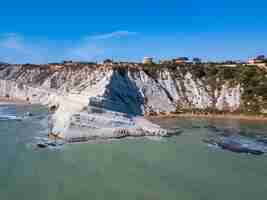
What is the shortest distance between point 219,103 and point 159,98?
9.46m

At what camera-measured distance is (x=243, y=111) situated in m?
52.5

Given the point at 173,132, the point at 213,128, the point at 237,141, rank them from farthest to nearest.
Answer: the point at 213,128
the point at 173,132
the point at 237,141

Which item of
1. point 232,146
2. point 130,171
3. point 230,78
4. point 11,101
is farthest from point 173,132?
point 11,101

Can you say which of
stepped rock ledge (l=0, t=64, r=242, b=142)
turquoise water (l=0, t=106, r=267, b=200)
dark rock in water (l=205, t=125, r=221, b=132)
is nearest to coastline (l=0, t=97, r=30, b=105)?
stepped rock ledge (l=0, t=64, r=242, b=142)

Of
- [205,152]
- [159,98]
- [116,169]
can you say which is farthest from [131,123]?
[159,98]

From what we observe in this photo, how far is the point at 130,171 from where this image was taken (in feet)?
82.2

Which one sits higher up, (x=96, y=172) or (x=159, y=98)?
(x=159, y=98)

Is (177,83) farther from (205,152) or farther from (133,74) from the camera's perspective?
(205,152)

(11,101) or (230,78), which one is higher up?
(230,78)

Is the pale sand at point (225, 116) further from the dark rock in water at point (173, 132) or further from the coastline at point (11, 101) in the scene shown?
the coastline at point (11, 101)

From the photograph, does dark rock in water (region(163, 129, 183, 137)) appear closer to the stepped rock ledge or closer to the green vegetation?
the stepped rock ledge

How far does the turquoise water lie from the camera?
68.4ft

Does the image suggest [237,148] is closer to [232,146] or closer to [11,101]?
[232,146]

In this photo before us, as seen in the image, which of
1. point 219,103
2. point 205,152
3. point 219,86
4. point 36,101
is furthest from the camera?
point 36,101
